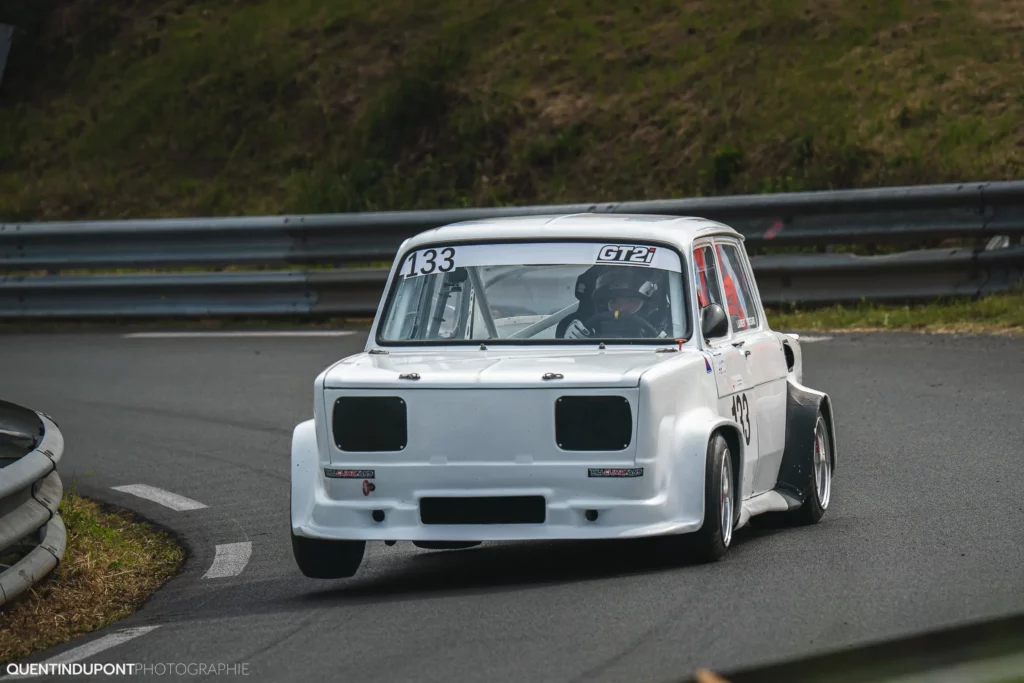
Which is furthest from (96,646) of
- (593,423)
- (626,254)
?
(626,254)

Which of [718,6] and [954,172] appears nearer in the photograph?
[954,172]

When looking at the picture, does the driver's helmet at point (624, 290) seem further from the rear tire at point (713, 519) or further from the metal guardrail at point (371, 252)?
the metal guardrail at point (371, 252)

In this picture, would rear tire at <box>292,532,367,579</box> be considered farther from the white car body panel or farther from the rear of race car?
the rear of race car

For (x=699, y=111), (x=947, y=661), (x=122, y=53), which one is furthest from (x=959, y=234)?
(x=122, y=53)

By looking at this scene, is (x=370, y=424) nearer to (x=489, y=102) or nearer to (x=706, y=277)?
(x=706, y=277)

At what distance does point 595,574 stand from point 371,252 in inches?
430

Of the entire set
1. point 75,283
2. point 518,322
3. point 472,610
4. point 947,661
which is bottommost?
point 75,283

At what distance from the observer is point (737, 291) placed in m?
8.13

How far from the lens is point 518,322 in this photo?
7.75 metres

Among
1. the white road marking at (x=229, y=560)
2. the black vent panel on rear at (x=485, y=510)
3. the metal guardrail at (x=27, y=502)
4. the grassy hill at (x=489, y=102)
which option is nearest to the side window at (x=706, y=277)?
the black vent panel on rear at (x=485, y=510)

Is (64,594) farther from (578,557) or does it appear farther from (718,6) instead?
(718,6)

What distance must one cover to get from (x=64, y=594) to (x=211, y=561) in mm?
867

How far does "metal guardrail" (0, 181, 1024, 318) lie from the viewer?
50.2ft

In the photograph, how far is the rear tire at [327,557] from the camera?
270 inches
